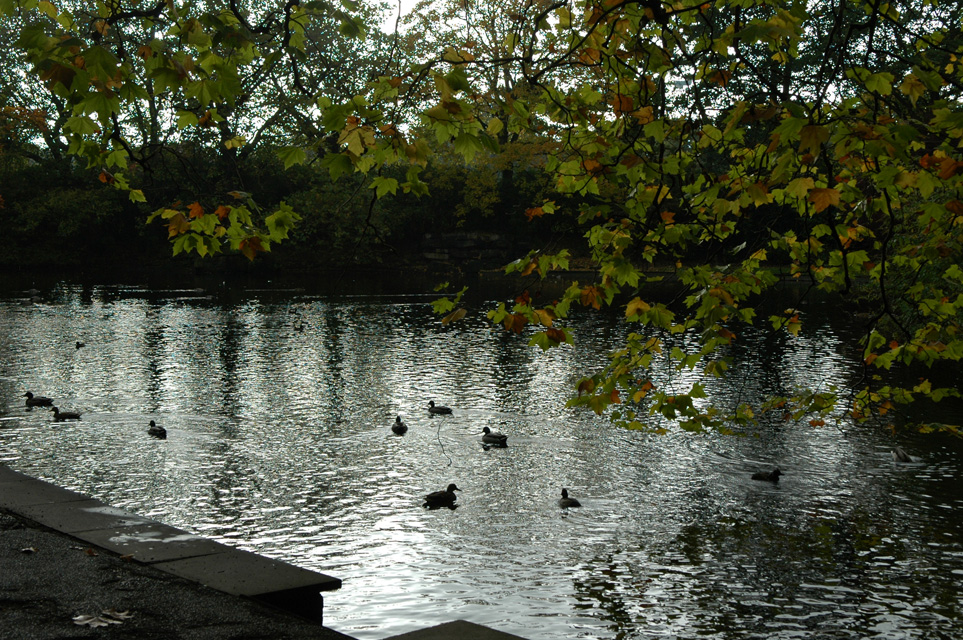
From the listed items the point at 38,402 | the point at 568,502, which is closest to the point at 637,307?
the point at 568,502

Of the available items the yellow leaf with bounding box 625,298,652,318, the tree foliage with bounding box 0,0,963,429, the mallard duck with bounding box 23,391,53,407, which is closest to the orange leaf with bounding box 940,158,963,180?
the tree foliage with bounding box 0,0,963,429

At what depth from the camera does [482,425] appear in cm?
1562

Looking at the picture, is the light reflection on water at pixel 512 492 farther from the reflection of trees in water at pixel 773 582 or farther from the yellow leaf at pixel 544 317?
the yellow leaf at pixel 544 317

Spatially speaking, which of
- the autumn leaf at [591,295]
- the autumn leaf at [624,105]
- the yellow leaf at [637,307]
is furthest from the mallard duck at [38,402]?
the autumn leaf at [624,105]

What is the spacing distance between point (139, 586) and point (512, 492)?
716cm

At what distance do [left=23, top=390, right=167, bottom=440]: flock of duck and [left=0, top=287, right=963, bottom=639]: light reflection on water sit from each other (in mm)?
296

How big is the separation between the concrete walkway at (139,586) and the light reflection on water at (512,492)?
2.22m

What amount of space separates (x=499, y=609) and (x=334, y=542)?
8.20 feet

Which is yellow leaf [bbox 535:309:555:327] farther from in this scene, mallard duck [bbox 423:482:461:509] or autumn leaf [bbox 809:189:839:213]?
mallard duck [bbox 423:482:461:509]

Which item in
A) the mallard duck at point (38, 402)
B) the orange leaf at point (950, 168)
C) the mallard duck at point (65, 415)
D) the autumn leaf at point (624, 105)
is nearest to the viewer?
the orange leaf at point (950, 168)

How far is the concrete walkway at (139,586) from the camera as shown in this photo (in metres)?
4.70

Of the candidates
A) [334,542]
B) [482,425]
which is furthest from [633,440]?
[334,542]

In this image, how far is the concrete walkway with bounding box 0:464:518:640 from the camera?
4699 mm

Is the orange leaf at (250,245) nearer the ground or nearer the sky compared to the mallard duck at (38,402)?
nearer the sky
